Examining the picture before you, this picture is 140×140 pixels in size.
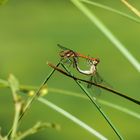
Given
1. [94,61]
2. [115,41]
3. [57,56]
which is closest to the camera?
[115,41]

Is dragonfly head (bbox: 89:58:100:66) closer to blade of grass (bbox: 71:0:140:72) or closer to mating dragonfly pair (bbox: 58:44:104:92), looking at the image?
mating dragonfly pair (bbox: 58:44:104:92)

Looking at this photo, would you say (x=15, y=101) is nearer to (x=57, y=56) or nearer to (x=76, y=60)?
(x=76, y=60)

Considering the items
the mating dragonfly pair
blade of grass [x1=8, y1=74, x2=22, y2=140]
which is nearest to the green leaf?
blade of grass [x1=8, y1=74, x2=22, y2=140]

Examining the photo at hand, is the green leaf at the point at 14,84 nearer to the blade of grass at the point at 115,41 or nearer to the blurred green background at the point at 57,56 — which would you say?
the blade of grass at the point at 115,41

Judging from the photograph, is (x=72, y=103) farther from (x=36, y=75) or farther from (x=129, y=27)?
(x=129, y=27)

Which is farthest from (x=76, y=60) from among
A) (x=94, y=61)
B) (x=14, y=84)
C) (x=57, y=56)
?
(x=57, y=56)

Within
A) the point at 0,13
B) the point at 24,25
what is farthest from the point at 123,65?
the point at 0,13

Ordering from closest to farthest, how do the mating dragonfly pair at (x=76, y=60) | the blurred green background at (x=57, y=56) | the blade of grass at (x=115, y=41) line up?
the blade of grass at (x=115, y=41)
the mating dragonfly pair at (x=76, y=60)
the blurred green background at (x=57, y=56)

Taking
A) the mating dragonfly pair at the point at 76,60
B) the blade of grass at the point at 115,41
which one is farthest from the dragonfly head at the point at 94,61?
the blade of grass at the point at 115,41
